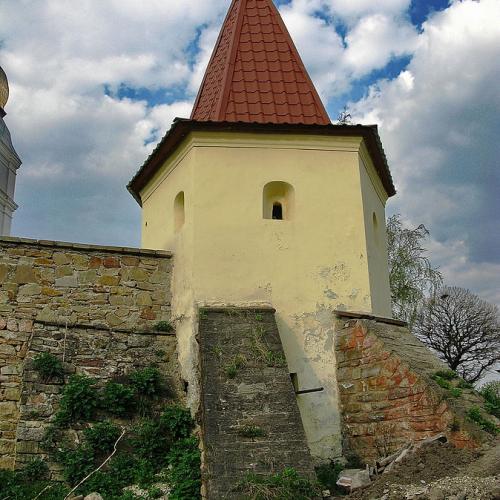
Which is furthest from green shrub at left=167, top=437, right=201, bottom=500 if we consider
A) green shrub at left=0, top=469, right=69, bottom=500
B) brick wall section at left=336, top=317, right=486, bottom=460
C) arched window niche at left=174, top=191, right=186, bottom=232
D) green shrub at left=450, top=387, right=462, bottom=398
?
arched window niche at left=174, top=191, right=186, bottom=232

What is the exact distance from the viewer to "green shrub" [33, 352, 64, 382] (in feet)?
28.1

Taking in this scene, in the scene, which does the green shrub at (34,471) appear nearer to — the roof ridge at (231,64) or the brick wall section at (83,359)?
the brick wall section at (83,359)

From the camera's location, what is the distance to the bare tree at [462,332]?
24.9m

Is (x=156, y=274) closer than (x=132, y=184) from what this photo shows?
Yes

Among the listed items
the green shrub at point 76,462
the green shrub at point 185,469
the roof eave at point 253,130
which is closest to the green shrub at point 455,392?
the green shrub at point 185,469

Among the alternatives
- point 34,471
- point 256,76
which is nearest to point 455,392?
point 34,471

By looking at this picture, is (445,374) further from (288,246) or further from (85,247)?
(85,247)

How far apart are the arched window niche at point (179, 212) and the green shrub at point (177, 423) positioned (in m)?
3.19

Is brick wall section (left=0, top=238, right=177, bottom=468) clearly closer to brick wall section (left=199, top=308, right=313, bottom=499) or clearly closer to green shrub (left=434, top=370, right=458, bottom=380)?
brick wall section (left=199, top=308, right=313, bottom=499)

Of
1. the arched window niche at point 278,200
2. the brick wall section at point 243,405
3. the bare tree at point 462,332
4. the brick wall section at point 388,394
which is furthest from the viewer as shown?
the bare tree at point 462,332

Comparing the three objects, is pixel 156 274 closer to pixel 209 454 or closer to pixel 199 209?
pixel 199 209

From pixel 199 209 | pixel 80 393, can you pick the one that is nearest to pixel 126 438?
pixel 80 393

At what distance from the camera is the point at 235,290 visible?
9.11 metres

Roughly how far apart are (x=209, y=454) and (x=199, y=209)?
398cm
